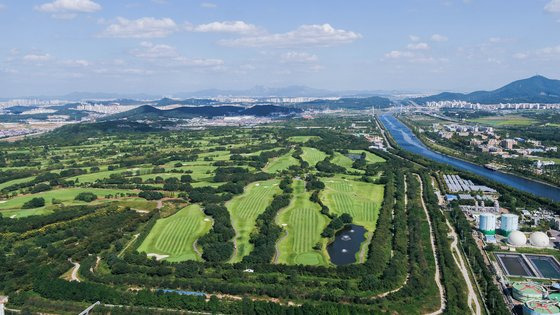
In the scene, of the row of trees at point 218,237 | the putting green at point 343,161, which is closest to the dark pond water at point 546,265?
the row of trees at point 218,237

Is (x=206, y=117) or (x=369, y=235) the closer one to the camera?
(x=369, y=235)

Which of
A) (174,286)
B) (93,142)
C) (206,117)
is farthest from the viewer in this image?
(206,117)

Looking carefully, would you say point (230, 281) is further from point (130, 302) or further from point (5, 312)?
point (5, 312)

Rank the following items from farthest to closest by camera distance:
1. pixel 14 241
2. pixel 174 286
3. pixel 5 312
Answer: pixel 14 241 → pixel 174 286 → pixel 5 312

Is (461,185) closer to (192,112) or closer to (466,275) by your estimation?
(466,275)

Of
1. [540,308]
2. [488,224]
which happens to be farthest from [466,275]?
[488,224]

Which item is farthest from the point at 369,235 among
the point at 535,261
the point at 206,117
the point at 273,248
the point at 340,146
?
the point at 206,117

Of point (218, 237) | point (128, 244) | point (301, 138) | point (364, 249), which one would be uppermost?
point (301, 138)
